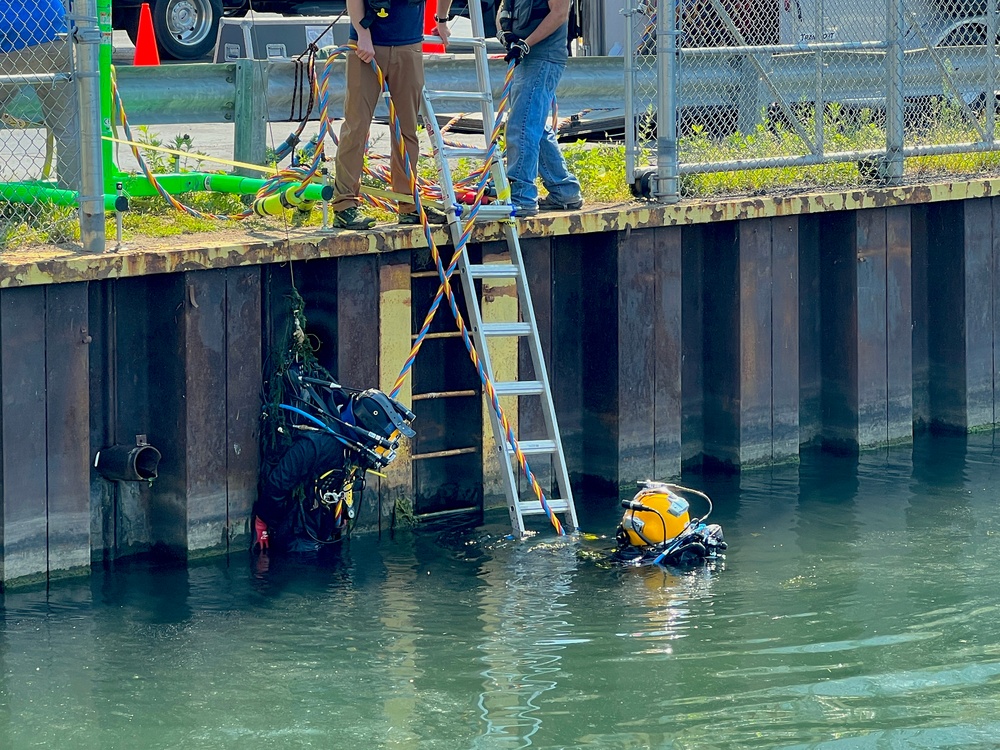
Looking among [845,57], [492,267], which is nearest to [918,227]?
[845,57]

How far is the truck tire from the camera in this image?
53.6ft

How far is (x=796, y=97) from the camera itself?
11.2 metres

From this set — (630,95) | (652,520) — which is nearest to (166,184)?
(630,95)

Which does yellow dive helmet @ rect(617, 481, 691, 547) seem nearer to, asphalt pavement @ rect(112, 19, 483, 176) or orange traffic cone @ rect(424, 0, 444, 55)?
asphalt pavement @ rect(112, 19, 483, 176)

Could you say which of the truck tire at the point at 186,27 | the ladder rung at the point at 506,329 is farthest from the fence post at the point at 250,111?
the truck tire at the point at 186,27

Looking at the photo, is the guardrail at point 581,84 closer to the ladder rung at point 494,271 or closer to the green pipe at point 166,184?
the green pipe at point 166,184

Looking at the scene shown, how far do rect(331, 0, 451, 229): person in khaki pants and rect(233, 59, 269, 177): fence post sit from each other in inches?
40.3

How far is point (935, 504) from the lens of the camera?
1013cm

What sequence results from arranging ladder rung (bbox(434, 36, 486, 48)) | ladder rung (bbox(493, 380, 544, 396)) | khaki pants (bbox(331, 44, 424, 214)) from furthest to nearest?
ladder rung (bbox(434, 36, 486, 48)) → ladder rung (bbox(493, 380, 544, 396)) → khaki pants (bbox(331, 44, 424, 214))

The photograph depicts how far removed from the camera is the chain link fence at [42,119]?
8586 mm

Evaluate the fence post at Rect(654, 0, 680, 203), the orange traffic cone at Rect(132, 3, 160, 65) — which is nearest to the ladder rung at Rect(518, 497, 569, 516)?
the fence post at Rect(654, 0, 680, 203)

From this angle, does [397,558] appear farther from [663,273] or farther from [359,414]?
[663,273]

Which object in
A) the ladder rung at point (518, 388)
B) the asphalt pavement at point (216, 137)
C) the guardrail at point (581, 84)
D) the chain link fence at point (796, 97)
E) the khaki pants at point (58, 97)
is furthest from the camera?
the asphalt pavement at point (216, 137)

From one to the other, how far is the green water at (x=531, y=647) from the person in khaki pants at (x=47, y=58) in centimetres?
208
